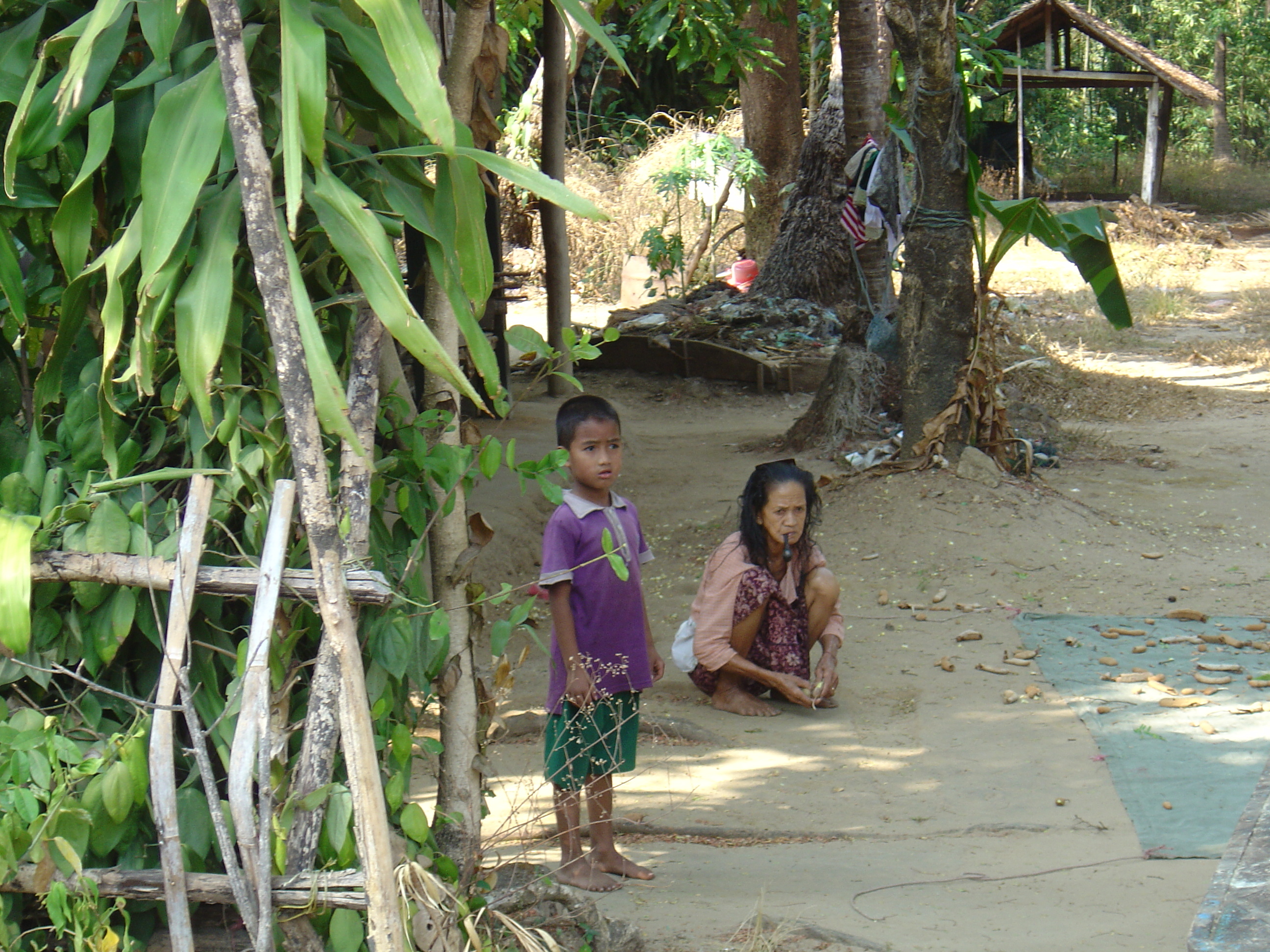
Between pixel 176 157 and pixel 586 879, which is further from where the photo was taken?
pixel 586 879

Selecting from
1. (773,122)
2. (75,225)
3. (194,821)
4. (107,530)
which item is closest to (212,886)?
(194,821)

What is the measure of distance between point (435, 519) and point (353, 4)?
0.89 meters

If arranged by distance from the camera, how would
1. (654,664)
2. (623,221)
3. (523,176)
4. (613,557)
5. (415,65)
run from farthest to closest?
(623,221), (654,664), (613,557), (523,176), (415,65)

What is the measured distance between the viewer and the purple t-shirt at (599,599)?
308cm

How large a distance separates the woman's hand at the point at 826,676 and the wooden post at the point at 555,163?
4406 mm

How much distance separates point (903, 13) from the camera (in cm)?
599

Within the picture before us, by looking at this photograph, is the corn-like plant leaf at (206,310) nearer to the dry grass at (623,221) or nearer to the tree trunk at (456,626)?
the tree trunk at (456,626)

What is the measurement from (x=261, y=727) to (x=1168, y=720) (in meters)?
3.40

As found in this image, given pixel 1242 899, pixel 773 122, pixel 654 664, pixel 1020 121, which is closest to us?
pixel 1242 899

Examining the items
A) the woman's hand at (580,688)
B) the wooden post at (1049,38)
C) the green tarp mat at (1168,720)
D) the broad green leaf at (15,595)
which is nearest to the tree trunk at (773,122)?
the wooden post at (1049,38)

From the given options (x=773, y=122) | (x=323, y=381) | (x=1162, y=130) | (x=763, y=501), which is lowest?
(x=763, y=501)

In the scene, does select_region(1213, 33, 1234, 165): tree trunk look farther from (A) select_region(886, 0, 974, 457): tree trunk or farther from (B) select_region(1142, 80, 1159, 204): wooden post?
(A) select_region(886, 0, 974, 457): tree trunk

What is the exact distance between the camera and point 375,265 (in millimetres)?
1672

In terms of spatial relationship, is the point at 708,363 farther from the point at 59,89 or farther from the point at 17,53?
the point at 59,89
